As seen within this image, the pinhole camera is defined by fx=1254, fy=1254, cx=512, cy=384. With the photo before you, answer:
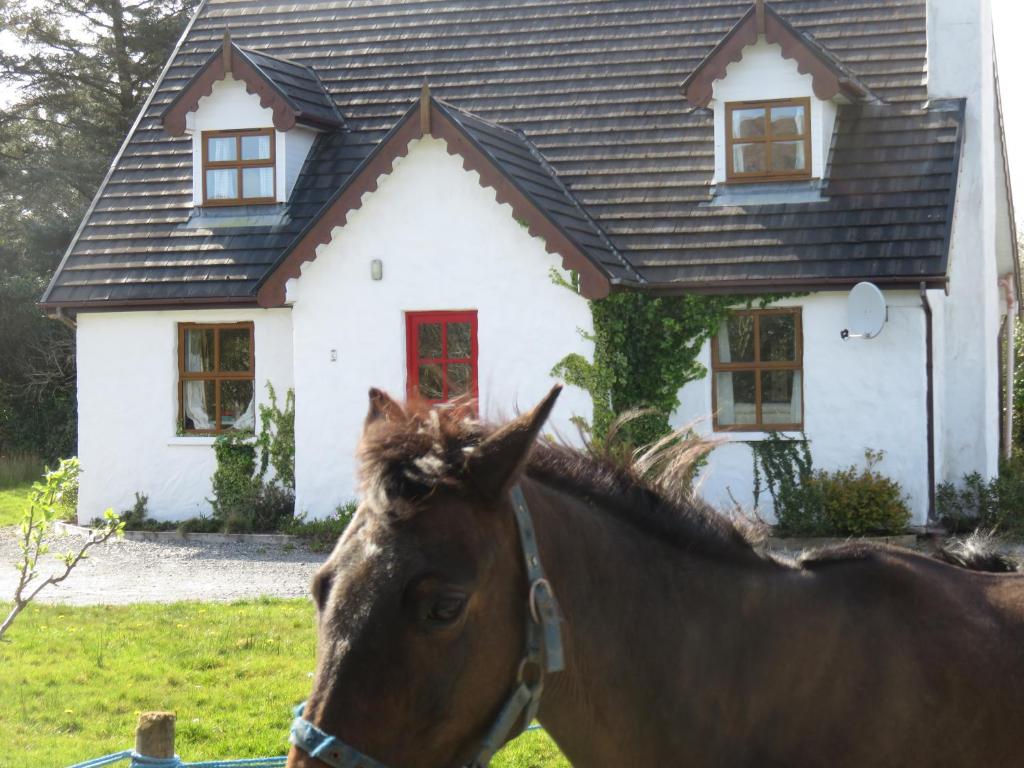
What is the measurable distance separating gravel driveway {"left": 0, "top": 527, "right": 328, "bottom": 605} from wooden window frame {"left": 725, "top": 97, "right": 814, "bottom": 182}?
289 inches

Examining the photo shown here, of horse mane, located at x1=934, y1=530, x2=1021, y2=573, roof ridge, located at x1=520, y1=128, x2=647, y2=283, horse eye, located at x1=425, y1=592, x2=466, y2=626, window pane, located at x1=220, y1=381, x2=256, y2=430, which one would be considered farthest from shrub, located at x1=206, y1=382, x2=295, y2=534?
horse eye, located at x1=425, y1=592, x2=466, y2=626

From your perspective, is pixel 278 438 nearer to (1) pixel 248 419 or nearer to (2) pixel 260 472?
(2) pixel 260 472

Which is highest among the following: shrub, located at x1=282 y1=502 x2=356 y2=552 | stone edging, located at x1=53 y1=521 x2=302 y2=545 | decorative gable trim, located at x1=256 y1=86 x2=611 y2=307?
decorative gable trim, located at x1=256 y1=86 x2=611 y2=307

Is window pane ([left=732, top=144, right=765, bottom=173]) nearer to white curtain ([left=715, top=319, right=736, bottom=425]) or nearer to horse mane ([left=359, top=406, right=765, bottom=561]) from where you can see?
white curtain ([left=715, top=319, right=736, bottom=425])

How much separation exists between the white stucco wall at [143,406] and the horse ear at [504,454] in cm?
1480

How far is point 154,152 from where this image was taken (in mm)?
19516

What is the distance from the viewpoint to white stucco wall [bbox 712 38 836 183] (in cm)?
1614

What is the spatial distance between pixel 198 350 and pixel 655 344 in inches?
258

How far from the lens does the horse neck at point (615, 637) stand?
113 inches

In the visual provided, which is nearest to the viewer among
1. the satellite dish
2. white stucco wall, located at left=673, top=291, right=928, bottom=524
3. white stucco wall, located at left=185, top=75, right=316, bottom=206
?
the satellite dish

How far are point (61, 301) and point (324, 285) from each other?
4.23 meters

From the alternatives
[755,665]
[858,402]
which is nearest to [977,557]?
[755,665]

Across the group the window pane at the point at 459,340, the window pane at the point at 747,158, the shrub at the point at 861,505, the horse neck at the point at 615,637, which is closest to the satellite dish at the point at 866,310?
the shrub at the point at 861,505

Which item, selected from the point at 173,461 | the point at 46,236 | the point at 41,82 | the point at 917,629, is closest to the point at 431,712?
the point at 917,629
